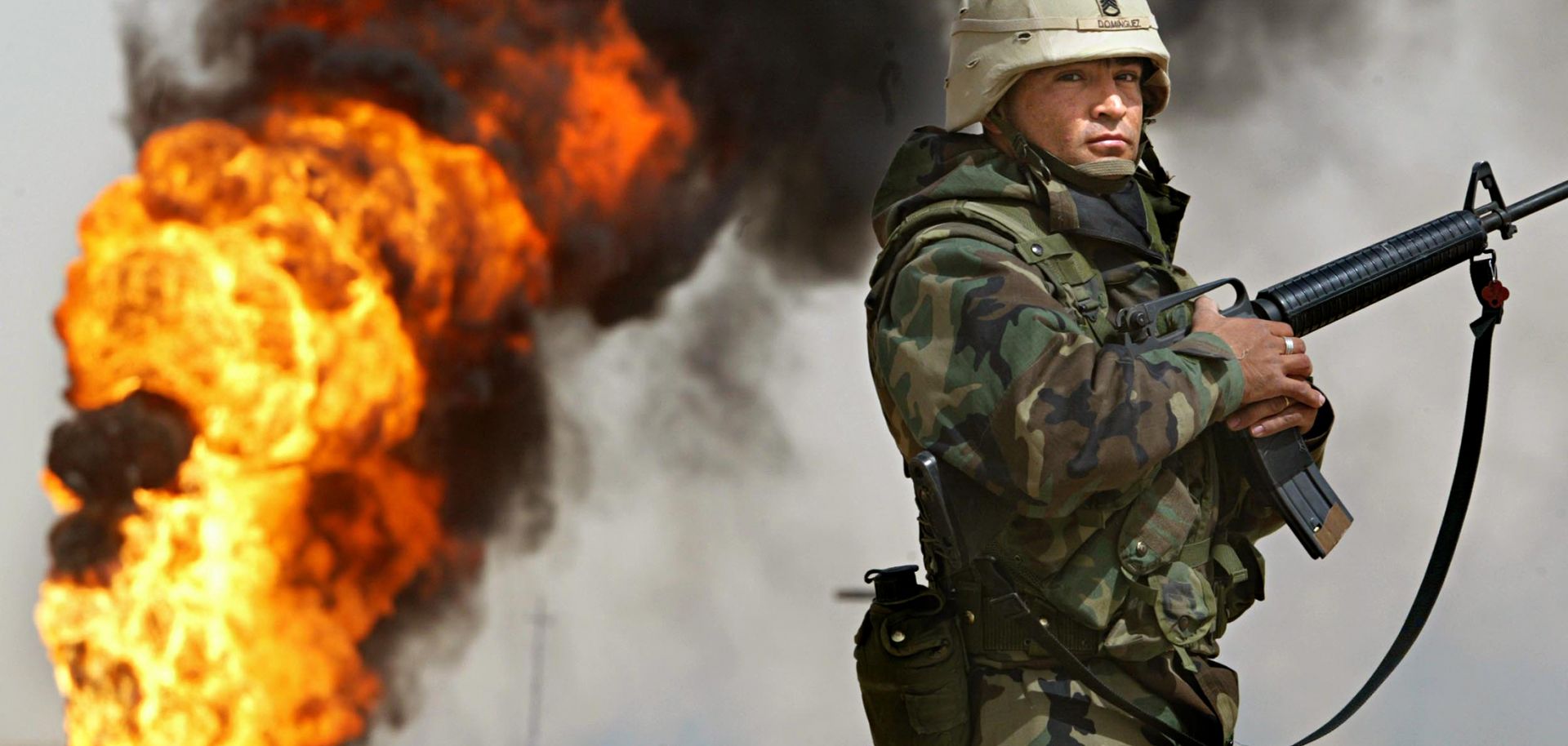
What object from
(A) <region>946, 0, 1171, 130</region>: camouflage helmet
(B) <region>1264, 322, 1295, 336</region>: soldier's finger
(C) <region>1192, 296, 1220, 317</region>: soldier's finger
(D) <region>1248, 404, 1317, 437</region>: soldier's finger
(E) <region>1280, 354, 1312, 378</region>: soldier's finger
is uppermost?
(A) <region>946, 0, 1171, 130</region>: camouflage helmet

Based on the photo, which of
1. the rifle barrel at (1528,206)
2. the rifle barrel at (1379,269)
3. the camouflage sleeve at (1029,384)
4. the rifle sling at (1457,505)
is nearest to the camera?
the camouflage sleeve at (1029,384)

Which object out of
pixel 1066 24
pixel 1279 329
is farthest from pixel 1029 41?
pixel 1279 329

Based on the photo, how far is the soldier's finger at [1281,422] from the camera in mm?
3105

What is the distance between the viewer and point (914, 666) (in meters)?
3.08

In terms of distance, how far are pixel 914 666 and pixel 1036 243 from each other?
83 cm

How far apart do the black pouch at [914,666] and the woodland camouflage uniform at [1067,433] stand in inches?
1.9

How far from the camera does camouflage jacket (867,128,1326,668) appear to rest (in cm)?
284

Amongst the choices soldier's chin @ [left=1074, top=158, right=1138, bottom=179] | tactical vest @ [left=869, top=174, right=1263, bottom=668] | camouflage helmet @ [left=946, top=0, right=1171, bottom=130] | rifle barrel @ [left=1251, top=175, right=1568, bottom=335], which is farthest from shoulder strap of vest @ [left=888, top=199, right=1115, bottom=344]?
rifle barrel @ [left=1251, top=175, right=1568, bottom=335]

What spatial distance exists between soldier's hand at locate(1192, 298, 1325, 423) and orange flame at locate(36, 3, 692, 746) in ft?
22.0

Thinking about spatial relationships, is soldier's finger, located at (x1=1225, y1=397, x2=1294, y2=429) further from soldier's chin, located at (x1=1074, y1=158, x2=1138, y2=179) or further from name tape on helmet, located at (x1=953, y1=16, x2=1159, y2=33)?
name tape on helmet, located at (x1=953, y1=16, x2=1159, y2=33)

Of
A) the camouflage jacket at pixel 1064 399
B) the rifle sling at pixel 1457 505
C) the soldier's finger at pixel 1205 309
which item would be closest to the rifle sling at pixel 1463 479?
the rifle sling at pixel 1457 505

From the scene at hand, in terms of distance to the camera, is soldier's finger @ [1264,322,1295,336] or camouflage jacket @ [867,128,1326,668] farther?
soldier's finger @ [1264,322,1295,336]

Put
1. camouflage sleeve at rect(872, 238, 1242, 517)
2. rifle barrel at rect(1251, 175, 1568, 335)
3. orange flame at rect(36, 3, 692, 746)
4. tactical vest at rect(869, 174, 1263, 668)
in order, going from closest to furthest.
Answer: camouflage sleeve at rect(872, 238, 1242, 517) < tactical vest at rect(869, 174, 1263, 668) < rifle barrel at rect(1251, 175, 1568, 335) < orange flame at rect(36, 3, 692, 746)

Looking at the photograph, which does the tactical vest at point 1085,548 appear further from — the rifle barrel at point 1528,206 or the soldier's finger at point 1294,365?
the rifle barrel at point 1528,206
